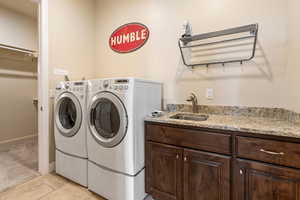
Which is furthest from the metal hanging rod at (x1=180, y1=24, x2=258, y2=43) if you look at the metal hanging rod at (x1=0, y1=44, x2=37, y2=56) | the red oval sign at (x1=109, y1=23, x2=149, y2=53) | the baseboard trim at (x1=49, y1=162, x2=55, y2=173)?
the metal hanging rod at (x1=0, y1=44, x2=37, y2=56)

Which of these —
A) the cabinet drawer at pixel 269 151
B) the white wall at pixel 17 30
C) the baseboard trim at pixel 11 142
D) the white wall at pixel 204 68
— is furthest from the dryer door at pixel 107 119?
the white wall at pixel 17 30

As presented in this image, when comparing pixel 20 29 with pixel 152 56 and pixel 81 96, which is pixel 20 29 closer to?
pixel 81 96

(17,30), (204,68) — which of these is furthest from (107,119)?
(17,30)

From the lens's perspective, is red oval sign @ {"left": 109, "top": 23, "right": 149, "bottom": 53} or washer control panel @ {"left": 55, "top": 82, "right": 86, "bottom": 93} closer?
washer control panel @ {"left": 55, "top": 82, "right": 86, "bottom": 93}

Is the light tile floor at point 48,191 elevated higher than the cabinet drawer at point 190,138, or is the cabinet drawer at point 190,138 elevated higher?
the cabinet drawer at point 190,138

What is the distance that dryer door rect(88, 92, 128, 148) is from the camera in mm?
1410

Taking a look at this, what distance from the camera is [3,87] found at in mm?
2883

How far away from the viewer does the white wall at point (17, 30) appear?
277cm

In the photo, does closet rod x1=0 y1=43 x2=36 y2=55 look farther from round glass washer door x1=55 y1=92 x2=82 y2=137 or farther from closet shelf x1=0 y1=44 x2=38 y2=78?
round glass washer door x1=55 y1=92 x2=82 y2=137

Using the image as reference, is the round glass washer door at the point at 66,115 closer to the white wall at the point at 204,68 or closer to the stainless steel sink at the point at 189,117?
the white wall at the point at 204,68

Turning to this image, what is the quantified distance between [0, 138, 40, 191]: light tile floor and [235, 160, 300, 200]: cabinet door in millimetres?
2342

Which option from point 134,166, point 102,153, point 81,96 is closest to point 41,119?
point 81,96

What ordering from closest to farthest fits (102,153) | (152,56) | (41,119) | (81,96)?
(102,153) → (81,96) → (41,119) → (152,56)

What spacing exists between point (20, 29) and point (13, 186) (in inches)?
112
